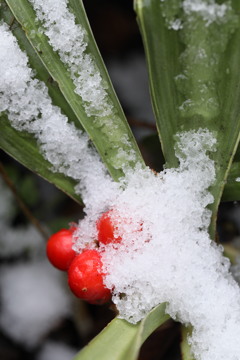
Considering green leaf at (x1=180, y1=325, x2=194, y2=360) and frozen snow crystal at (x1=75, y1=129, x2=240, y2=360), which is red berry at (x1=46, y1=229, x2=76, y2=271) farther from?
green leaf at (x1=180, y1=325, x2=194, y2=360)

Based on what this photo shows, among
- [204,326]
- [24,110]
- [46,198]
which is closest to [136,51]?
[46,198]

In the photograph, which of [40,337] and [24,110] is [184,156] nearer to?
[24,110]

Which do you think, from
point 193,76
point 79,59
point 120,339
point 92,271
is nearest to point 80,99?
point 79,59

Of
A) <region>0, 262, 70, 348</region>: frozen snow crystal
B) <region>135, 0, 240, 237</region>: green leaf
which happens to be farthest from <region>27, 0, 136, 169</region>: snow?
<region>0, 262, 70, 348</region>: frozen snow crystal

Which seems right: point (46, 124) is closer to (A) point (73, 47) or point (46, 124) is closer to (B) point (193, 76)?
(A) point (73, 47)

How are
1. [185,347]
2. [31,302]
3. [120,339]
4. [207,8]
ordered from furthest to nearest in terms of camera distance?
[31,302] < [185,347] < [120,339] < [207,8]

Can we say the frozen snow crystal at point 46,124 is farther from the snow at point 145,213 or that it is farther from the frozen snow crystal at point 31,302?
the frozen snow crystal at point 31,302
